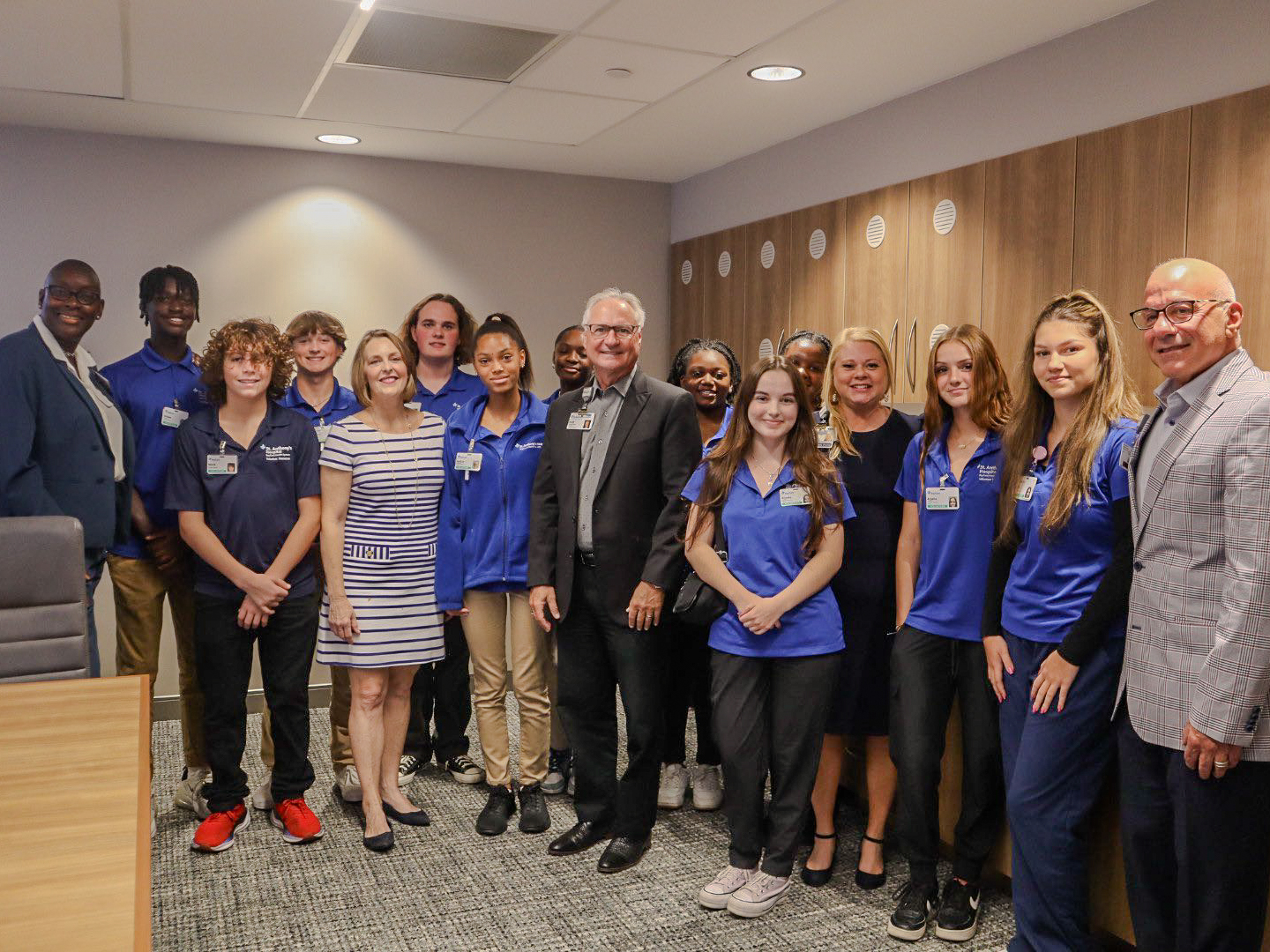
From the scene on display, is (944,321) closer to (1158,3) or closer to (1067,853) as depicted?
(1158,3)

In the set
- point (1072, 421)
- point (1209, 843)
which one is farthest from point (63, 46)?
point (1209, 843)

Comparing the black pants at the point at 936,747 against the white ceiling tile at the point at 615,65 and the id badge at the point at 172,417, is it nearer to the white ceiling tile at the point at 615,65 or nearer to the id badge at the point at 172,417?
the white ceiling tile at the point at 615,65

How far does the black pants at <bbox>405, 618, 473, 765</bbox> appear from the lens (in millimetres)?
4180

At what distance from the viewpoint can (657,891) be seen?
3.06m

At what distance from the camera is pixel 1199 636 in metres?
2.05

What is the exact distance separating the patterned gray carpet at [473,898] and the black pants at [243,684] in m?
0.20

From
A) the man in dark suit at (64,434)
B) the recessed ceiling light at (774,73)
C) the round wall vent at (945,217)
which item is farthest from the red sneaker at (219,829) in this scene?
the round wall vent at (945,217)

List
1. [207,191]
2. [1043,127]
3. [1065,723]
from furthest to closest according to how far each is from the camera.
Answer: [207,191], [1043,127], [1065,723]

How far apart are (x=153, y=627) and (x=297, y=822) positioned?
2.87ft

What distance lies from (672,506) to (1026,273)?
1.64 meters

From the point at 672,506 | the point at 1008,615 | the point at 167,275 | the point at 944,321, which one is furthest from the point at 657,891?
the point at 167,275

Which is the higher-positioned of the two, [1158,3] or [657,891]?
[1158,3]

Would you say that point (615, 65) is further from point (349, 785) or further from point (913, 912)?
point (913, 912)

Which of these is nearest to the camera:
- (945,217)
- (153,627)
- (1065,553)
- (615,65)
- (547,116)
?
(1065,553)
